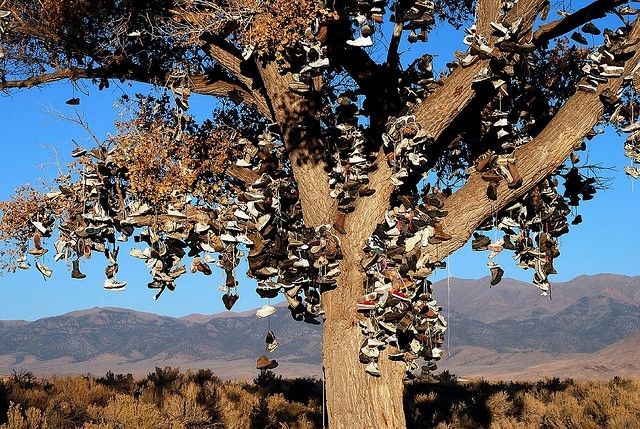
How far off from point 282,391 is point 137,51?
714 cm

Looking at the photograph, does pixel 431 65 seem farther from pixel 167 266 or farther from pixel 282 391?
pixel 282 391

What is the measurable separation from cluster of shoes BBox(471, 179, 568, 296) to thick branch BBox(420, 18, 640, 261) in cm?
112

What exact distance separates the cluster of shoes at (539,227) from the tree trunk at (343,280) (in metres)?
1.72

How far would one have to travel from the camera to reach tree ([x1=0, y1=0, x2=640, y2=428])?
310 inches

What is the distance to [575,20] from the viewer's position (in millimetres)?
9289

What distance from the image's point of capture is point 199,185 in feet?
29.9

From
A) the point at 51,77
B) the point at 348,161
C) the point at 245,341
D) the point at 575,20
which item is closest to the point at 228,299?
the point at 348,161

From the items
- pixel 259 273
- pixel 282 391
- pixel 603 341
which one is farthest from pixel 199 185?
pixel 603 341

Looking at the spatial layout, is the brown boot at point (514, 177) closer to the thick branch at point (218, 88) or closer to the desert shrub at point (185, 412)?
the thick branch at point (218, 88)

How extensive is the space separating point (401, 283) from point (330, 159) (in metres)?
1.86

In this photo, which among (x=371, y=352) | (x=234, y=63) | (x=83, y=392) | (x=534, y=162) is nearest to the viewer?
(x=371, y=352)

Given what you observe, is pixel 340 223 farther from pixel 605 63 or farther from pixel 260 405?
pixel 260 405

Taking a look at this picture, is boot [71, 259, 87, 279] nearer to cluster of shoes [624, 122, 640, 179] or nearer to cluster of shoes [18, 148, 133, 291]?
cluster of shoes [18, 148, 133, 291]

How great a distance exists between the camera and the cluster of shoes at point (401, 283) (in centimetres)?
757
